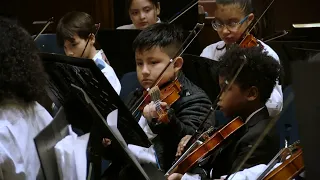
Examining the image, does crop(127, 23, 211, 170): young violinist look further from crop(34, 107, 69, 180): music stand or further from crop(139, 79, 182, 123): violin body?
crop(34, 107, 69, 180): music stand

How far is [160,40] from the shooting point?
1.95 m

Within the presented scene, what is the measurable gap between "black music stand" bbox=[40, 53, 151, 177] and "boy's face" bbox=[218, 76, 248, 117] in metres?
0.33

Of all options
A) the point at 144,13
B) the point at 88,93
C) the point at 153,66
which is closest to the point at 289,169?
the point at 88,93

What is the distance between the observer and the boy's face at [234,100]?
1533 millimetres

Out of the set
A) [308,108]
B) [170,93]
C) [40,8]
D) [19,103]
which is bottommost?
[40,8]

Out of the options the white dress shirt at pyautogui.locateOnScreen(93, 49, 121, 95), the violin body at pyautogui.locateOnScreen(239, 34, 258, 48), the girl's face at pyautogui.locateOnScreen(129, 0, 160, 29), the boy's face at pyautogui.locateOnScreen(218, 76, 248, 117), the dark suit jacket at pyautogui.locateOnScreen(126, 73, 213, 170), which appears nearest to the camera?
the boy's face at pyautogui.locateOnScreen(218, 76, 248, 117)

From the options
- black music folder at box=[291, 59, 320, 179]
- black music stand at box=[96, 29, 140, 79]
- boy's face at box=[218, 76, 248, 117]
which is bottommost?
black music stand at box=[96, 29, 140, 79]

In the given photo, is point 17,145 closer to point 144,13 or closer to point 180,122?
point 180,122

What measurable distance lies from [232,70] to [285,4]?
108 inches

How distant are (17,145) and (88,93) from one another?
21 cm

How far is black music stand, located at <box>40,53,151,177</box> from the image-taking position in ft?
4.00

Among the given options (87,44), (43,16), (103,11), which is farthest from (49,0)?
(87,44)

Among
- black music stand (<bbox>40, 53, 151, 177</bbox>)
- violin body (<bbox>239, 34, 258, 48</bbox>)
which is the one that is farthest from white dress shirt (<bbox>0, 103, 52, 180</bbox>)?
violin body (<bbox>239, 34, 258, 48</bbox>)

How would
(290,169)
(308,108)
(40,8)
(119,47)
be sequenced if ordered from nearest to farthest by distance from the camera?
(308,108)
(290,169)
(119,47)
(40,8)
